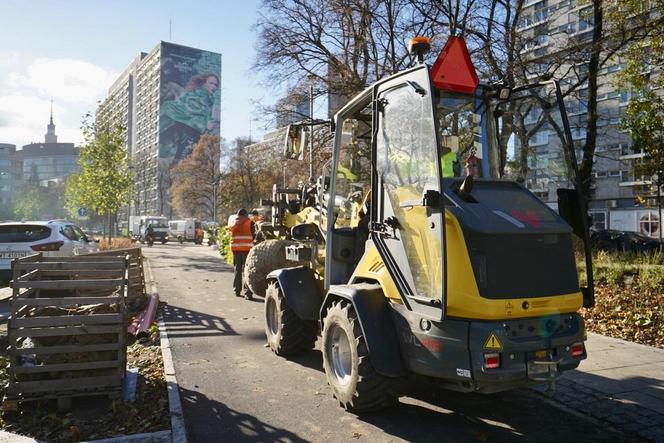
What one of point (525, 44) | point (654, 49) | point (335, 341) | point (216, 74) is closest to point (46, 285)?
point (335, 341)

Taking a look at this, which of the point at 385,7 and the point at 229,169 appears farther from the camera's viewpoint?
the point at 229,169

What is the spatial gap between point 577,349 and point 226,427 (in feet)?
10.0

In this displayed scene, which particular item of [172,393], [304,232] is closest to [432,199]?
[304,232]

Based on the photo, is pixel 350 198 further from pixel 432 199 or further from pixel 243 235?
pixel 243 235

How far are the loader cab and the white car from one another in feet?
29.7

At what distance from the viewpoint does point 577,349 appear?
14.1ft

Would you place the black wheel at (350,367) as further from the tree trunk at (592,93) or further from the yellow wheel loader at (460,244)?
the tree trunk at (592,93)

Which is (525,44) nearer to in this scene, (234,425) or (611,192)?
(234,425)

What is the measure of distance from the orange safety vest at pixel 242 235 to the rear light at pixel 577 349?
28.4ft

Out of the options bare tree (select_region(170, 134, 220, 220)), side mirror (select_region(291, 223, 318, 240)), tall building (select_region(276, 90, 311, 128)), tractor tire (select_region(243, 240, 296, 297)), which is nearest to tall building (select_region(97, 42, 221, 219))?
bare tree (select_region(170, 134, 220, 220))

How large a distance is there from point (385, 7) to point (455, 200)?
1756 cm

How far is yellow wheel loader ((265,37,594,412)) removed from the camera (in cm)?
399

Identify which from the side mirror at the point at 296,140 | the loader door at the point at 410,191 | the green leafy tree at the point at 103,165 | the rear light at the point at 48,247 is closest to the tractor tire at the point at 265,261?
the side mirror at the point at 296,140

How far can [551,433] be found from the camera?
4.57 meters
